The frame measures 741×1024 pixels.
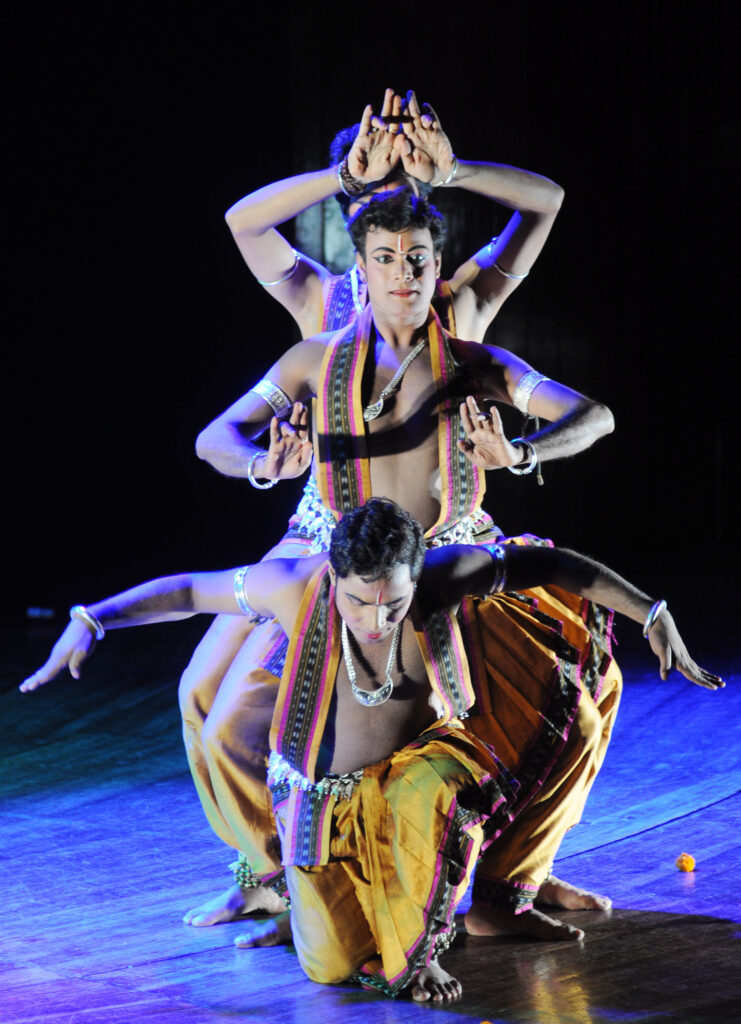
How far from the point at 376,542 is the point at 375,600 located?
4.3 inches

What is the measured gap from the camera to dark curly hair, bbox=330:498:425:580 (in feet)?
8.48

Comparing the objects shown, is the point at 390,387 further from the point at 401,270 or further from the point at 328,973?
the point at 328,973

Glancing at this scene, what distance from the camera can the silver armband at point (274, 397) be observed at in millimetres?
3066

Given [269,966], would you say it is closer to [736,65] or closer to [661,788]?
[661,788]

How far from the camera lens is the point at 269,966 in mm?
2740

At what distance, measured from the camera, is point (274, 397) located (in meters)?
3.07

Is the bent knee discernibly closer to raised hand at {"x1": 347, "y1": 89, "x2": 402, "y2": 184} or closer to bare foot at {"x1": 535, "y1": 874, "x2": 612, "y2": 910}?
bare foot at {"x1": 535, "y1": 874, "x2": 612, "y2": 910}

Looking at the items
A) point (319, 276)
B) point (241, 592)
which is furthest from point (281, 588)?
point (319, 276)

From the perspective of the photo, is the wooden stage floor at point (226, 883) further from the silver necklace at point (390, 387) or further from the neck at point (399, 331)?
the neck at point (399, 331)

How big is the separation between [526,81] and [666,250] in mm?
1752

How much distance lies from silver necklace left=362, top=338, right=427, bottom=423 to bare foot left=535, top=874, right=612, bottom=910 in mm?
1094

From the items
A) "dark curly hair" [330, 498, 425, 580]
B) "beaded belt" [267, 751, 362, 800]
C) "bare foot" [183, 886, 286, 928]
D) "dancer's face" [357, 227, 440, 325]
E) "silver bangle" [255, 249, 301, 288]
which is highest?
"dancer's face" [357, 227, 440, 325]

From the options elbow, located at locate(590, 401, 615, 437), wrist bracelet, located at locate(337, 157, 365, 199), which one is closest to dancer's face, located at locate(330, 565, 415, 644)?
elbow, located at locate(590, 401, 615, 437)

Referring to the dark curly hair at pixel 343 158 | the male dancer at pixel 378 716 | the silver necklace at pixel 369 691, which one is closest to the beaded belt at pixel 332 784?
the male dancer at pixel 378 716
